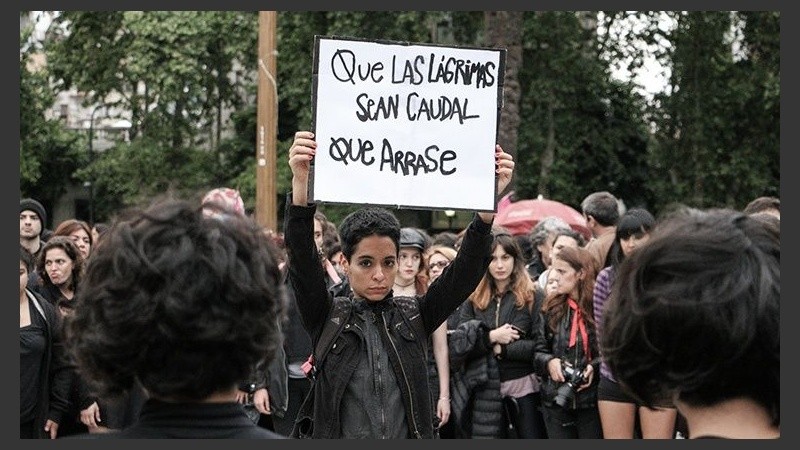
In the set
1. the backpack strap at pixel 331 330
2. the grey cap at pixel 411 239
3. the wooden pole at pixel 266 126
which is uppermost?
the wooden pole at pixel 266 126

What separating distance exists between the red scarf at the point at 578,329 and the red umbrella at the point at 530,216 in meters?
6.41

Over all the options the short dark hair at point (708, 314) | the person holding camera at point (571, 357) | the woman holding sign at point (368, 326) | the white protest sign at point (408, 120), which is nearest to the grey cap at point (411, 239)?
the person holding camera at point (571, 357)

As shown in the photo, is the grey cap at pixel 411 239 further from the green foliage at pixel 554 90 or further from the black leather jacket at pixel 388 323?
the green foliage at pixel 554 90

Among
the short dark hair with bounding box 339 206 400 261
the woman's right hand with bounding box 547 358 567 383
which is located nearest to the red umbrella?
the woman's right hand with bounding box 547 358 567 383

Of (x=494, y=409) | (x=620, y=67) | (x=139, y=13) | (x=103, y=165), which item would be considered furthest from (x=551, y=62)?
(x=494, y=409)

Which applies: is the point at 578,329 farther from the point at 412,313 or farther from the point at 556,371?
the point at 412,313

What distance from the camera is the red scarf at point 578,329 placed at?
8.06 m

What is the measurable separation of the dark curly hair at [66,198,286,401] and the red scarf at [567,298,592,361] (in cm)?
584

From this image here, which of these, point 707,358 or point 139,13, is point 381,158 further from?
point 139,13

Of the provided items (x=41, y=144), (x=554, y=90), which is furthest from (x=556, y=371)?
(x=41, y=144)

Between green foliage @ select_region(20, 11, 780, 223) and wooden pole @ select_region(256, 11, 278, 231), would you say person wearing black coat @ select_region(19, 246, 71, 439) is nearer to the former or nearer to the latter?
wooden pole @ select_region(256, 11, 278, 231)

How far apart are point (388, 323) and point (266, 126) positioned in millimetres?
13059

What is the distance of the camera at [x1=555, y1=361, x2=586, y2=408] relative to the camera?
797 cm

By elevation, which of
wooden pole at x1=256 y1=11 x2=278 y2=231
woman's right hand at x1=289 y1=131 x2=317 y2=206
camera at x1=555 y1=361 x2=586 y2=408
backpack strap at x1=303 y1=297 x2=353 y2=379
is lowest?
camera at x1=555 y1=361 x2=586 y2=408
